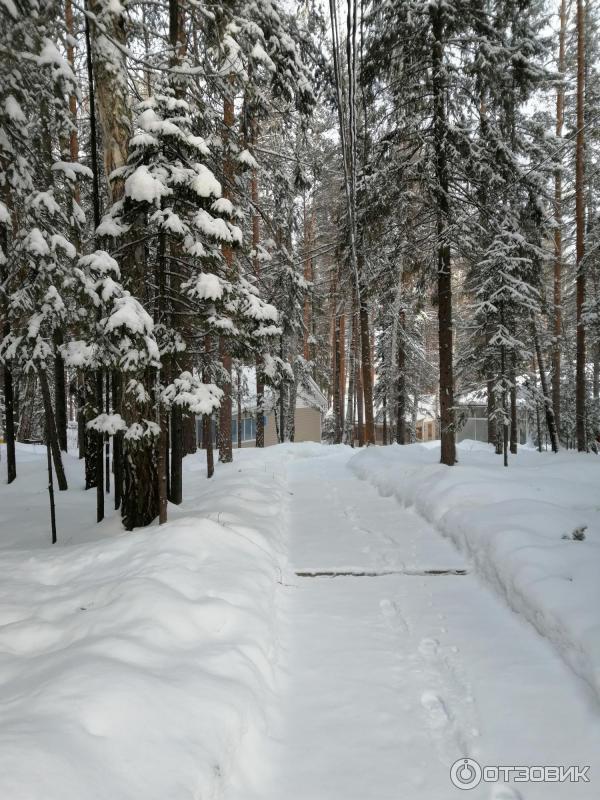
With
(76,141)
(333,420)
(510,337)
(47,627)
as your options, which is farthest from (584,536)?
(333,420)

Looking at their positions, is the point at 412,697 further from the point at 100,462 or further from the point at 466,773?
the point at 100,462

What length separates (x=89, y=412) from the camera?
22.2 feet

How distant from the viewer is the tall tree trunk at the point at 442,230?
10.7m

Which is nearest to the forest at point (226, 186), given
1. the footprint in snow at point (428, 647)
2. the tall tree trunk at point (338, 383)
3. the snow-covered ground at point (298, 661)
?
the snow-covered ground at point (298, 661)

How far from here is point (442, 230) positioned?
11203mm

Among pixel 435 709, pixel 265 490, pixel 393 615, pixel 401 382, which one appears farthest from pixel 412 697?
pixel 401 382

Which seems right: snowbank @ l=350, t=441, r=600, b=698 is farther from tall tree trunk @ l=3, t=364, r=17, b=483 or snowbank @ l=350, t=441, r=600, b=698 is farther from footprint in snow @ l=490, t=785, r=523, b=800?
tall tree trunk @ l=3, t=364, r=17, b=483

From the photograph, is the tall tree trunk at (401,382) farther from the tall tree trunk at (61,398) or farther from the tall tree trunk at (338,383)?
the tall tree trunk at (61,398)

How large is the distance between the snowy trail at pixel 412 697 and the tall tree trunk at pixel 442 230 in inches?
257

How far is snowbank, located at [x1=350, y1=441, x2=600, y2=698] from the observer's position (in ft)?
12.7

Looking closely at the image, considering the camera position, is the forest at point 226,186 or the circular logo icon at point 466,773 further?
the forest at point 226,186

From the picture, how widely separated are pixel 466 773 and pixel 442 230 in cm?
1071

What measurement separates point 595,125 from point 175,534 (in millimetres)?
16393

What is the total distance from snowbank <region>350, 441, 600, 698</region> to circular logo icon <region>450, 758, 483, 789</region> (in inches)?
44.5
